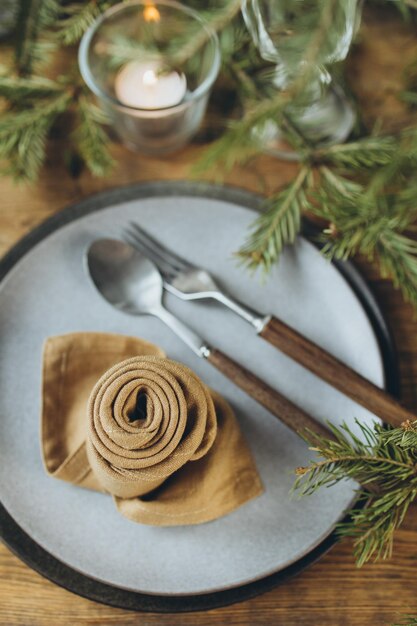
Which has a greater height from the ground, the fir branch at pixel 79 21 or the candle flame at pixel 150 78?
the fir branch at pixel 79 21

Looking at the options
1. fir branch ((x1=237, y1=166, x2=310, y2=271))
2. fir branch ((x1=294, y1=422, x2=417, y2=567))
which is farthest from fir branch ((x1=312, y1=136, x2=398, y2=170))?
fir branch ((x1=294, y1=422, x2=417, y2=567))

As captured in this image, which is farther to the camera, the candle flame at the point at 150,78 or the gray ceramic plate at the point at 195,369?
the candle flame at the point at 150,78

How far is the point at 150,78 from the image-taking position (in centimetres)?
56

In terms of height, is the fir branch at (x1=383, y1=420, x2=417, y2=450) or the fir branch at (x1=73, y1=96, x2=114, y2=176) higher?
the fir branch at (x1=73, y1=96, x2=114, y2=176)

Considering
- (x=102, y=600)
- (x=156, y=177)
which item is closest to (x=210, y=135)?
(x=156, y=177)

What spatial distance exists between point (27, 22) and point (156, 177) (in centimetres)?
17

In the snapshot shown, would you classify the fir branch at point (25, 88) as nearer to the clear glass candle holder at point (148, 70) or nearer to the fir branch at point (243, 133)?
the clear glass candle holder at point (148, 70)

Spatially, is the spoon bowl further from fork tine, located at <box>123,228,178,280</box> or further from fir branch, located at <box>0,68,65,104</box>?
fir branch, located at <box>0,68,65,104</box>

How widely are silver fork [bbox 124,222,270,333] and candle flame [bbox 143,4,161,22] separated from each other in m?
0.19

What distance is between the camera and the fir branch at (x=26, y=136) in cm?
54

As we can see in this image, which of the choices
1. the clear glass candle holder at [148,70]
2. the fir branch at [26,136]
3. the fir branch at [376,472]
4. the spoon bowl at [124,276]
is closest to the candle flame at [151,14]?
the clear glass candle holder at [148,70]

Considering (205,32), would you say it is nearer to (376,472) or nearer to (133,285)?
(133,285)

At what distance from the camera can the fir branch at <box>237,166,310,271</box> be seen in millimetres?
506

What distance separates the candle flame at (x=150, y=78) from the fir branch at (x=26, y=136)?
7 cm
